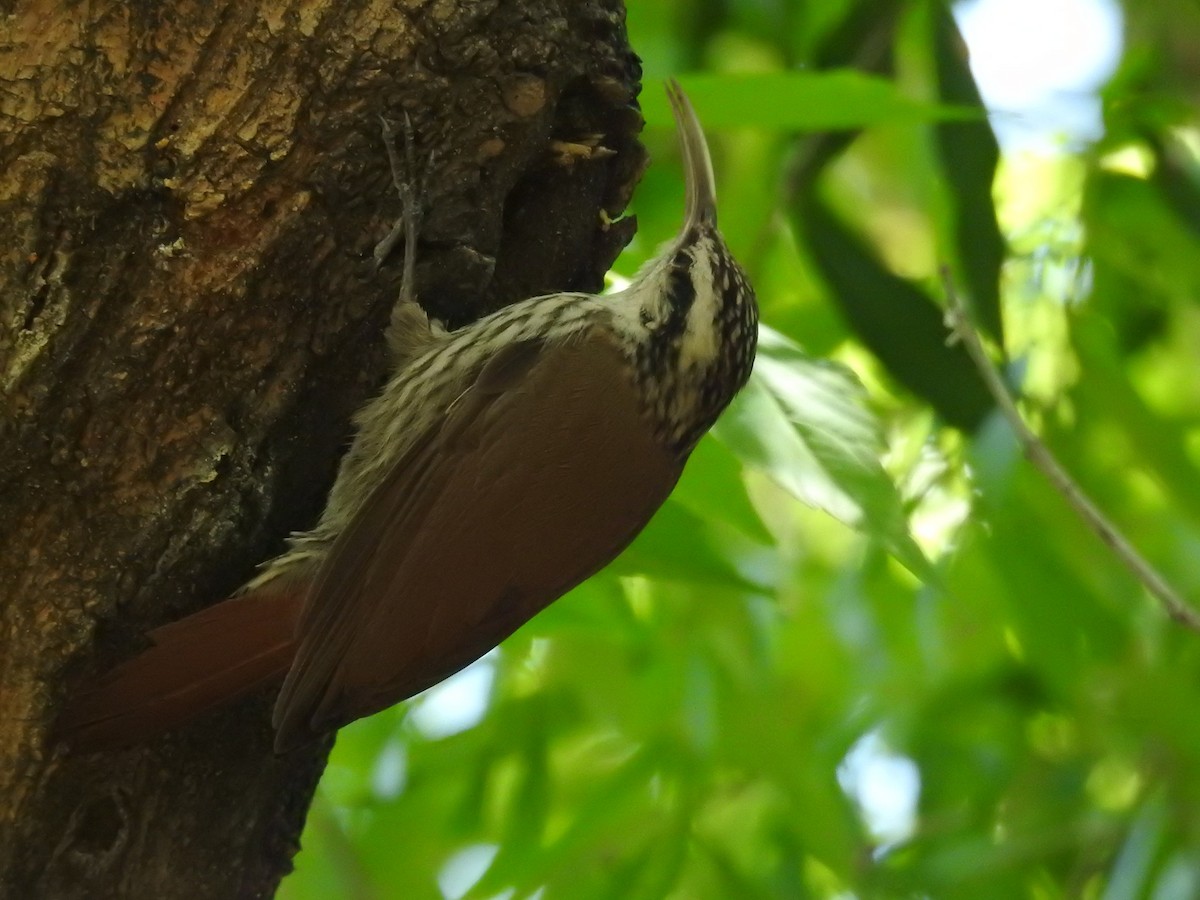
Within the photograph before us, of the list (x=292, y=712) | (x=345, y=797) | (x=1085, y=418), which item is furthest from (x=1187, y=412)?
(x=292, y=712)

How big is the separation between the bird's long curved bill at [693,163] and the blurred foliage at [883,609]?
3 cm

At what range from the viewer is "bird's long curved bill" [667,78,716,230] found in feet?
6.62

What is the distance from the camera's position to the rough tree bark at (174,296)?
1.50 m

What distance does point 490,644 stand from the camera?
187 cm

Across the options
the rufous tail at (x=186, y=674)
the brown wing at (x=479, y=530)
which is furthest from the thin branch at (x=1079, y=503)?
the rufous tail at (x=186, y=674)

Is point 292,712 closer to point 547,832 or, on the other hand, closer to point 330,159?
point 330,159

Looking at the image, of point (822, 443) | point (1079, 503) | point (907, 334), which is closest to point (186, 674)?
point (822, 443)

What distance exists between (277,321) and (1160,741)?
201cm

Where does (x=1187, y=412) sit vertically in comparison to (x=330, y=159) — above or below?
below

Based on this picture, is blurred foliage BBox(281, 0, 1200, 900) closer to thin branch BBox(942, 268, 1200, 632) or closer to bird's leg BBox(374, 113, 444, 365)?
thin branch BBox(942, 268, 1200, 632)

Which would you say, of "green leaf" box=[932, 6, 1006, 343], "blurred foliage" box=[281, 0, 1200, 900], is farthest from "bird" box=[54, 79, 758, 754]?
"green leaf" box=[932, 6, 1006, 343]

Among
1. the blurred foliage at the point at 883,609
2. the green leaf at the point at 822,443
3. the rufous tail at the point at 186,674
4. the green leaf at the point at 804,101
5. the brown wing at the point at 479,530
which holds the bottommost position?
the blurred foliage at the point at 883,609

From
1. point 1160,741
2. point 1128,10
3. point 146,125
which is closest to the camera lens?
point 146,125

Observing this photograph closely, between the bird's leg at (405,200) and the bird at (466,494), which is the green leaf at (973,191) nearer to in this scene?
the bird at (466,494)
